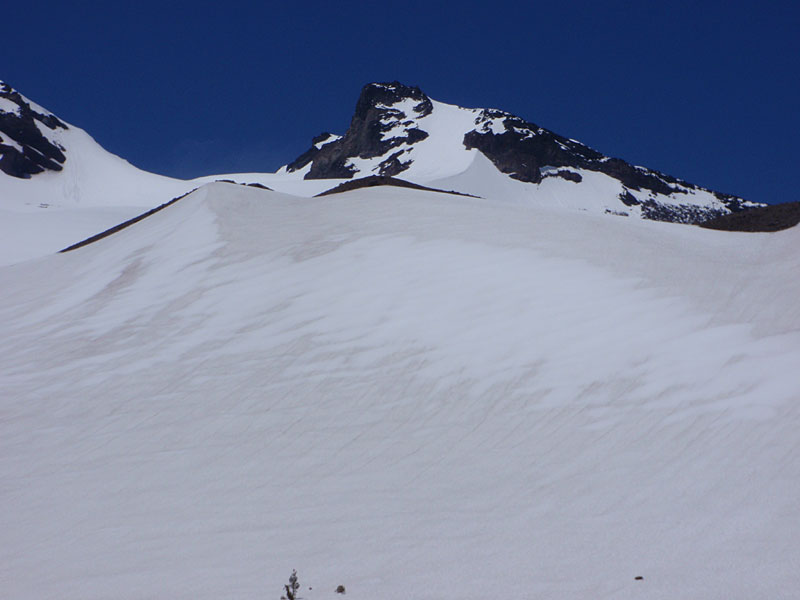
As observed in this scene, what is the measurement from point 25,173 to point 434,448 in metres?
98.7

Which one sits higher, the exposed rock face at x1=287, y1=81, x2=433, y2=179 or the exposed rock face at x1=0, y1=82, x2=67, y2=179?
the exposed rock face at x1=287, y1=81, x2=433, y2=179

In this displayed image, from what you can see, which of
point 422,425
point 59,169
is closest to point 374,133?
point 59,169

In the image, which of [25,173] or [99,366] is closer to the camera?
[99,366]

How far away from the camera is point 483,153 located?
11525cm

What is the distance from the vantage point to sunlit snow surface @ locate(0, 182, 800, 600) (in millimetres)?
5633

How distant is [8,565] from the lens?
20.6 ft

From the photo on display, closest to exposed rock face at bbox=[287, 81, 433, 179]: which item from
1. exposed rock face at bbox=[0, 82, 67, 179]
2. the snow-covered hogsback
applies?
the snow-covered hogsback

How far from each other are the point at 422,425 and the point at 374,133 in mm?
123295

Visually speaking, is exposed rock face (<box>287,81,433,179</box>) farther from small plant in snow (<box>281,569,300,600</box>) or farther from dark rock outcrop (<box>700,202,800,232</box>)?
small plant in snow (<box>281,569,300,600</box>)

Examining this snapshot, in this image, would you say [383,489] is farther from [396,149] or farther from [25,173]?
[396,149]

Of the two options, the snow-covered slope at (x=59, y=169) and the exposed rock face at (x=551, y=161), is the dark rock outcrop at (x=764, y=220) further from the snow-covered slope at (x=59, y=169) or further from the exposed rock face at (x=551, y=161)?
the exposed rock face at (x=551, y=161)

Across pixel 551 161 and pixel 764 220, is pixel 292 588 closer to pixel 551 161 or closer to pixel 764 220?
pixel 764 220

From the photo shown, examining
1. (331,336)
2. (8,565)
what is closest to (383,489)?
(8,565)

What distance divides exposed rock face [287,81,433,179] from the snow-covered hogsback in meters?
0.16
